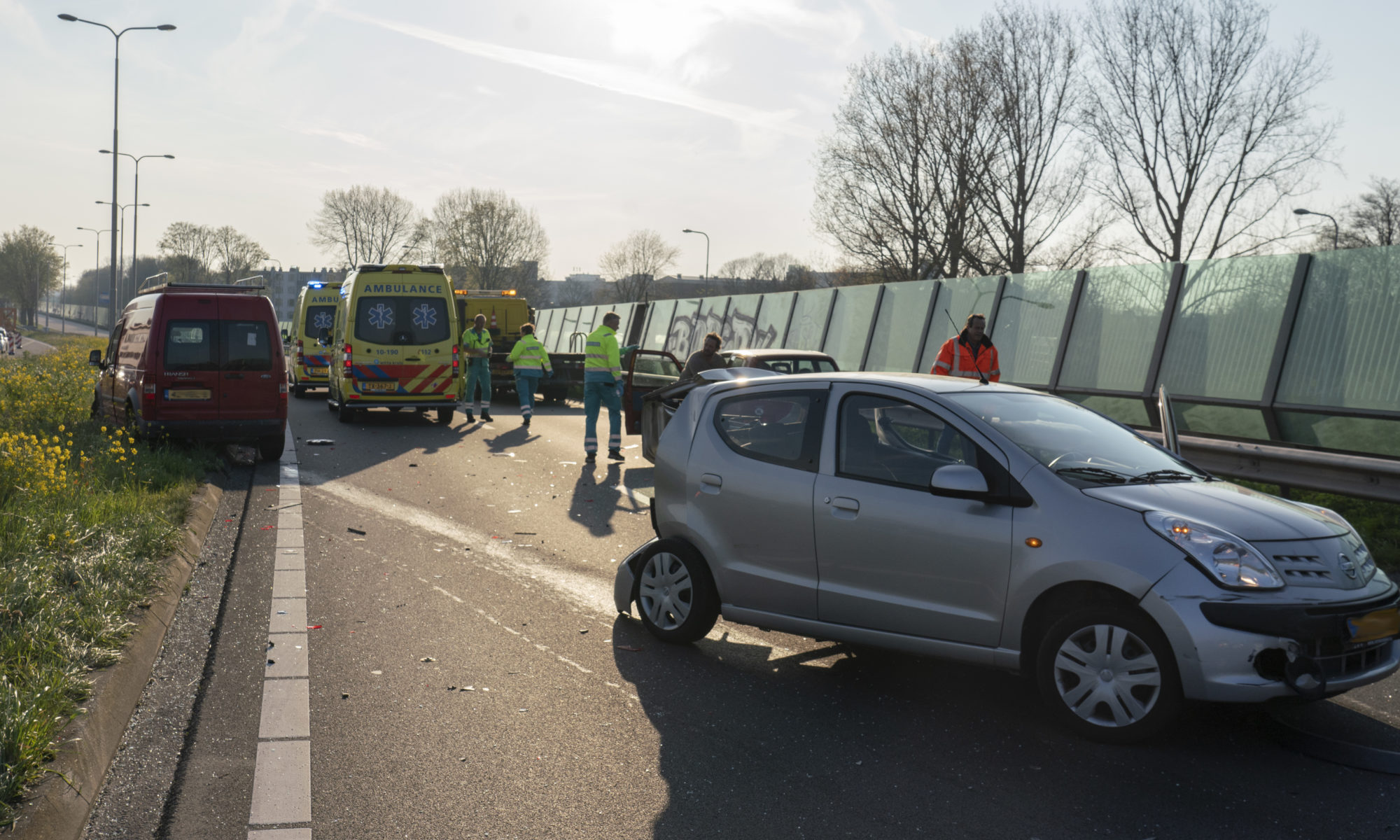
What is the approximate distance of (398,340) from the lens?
18844 mm

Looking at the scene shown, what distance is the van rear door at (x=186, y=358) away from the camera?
12789mm

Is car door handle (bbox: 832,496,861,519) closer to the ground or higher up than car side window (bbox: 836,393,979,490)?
closer to the ground

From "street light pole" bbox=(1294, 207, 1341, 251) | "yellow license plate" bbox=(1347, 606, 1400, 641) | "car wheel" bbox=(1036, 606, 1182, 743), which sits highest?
"street light pole" bbox=(1294, 207, 1341, 251)

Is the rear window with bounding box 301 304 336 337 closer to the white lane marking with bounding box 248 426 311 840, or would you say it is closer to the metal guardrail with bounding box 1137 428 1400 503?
the white lane marking with bounding box 248 426 311 840

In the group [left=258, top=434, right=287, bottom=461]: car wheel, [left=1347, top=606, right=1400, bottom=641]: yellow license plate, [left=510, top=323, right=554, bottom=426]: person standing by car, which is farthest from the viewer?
[left=510, top=323, right=554, bottom=426]: person standing by car

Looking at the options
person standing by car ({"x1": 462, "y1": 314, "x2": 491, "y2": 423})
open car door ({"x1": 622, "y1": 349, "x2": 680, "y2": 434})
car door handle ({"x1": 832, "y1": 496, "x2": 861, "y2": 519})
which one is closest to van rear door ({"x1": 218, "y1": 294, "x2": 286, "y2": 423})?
open car door ({"x1": 622, "y1": 349, "x2": 680, "y2": 434})

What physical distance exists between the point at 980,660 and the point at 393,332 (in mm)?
15688

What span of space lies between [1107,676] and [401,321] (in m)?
16.2

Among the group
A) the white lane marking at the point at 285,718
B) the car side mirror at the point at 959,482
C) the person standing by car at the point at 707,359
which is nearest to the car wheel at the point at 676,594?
the car side mirror at the point at 959,482

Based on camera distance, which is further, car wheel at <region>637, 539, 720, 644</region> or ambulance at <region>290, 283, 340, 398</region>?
ambulance at <region>290, 283, 340, 398</region>

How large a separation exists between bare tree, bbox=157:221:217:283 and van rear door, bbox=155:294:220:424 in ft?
265

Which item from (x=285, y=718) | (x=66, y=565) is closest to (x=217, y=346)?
(x=66, y=565)

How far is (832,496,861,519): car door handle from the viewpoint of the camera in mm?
5047

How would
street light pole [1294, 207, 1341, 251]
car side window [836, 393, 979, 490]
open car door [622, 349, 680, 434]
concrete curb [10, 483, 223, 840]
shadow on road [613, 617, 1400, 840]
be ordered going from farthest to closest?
street light pole [1294, 207, 1341, 251]
open car door [622, 349, 680, 434]
car side window [836, 393, 979, 490]
shadow on road [613, 617, 1400, 840]
concrete curb [10, 483, 223, 840]
